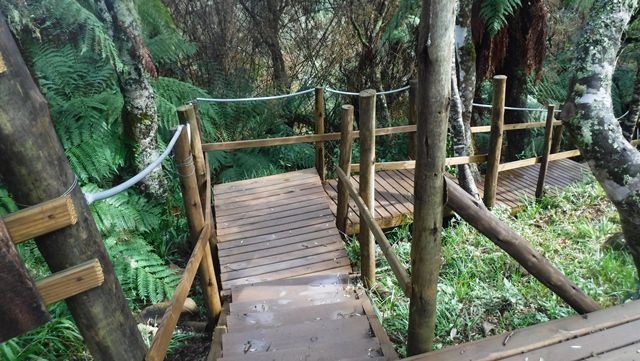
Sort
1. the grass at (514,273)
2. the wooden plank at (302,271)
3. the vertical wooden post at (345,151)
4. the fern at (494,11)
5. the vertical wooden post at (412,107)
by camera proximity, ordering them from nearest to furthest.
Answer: the grass at (514,273), the wooden plank at (302,271), the vertical wooden post at (345,151), the fern at (494,11), the vertical wooden post at (412,107)

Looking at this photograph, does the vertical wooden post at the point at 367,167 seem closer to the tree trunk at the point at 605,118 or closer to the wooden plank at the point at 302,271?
the wooden plank at the point at 302,271

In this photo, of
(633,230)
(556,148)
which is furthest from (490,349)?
(556,148)

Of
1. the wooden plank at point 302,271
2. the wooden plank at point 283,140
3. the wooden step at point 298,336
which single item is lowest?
the wooden plank at point 302,271

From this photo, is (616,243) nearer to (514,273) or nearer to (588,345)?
(514,273)

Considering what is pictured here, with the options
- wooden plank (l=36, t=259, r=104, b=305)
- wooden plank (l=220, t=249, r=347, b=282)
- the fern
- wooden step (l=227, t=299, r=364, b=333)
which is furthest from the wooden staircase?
the fern

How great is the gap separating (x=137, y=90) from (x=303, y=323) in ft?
9.53

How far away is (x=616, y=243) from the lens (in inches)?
150

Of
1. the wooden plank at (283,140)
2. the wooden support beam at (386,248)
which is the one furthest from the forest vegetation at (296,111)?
the wooden plank at (283,140)

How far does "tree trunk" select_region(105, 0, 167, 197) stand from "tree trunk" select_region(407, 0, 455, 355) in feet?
10.4

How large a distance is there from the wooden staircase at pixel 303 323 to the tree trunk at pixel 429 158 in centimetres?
33

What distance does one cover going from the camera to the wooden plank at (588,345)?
1896 millimetres

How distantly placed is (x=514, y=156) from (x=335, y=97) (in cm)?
315

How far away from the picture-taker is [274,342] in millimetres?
2537

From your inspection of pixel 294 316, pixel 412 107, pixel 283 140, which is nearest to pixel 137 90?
pixel 283 140
